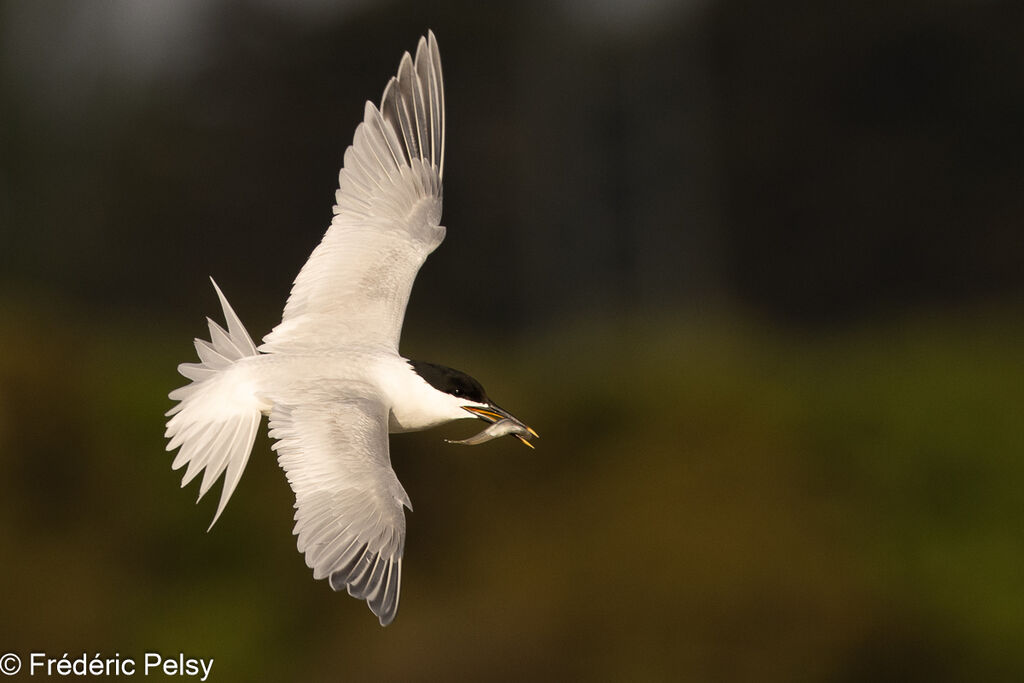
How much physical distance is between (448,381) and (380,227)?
31 centimetres

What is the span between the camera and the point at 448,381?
57.8 inches

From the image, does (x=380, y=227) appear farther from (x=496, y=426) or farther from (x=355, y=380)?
(x=496, y=426)

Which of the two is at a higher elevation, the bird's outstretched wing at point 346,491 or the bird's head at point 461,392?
the bird's head at point 461,392

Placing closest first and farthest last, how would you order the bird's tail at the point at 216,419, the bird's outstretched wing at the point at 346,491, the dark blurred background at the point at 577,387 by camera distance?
the bird's outstretched wing at the point at 346,491 < the bird's tail at the point at 216,419 < the dark blurred background at the point at 577,387

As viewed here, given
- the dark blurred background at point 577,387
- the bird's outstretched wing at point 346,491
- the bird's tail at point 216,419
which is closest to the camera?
the bird's outstretched wing at point 346,491

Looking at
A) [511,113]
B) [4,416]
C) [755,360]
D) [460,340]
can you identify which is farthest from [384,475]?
[511,113]

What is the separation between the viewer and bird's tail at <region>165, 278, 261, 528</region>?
→ 1468 millimetres

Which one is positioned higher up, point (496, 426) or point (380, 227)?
point (380, 227)

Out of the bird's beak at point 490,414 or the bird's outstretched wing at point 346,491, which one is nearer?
the bird's outstretched wing at point 346,491

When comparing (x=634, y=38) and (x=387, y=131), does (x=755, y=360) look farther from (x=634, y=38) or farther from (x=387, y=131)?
(x=634, y=38)

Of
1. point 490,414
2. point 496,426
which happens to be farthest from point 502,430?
point 490,414

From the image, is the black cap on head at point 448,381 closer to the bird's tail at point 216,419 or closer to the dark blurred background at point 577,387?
the bird's tail at point 216,419

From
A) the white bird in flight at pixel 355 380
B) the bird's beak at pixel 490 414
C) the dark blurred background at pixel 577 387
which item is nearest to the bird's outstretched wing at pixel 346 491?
the white bird in flight at pixel 355 380

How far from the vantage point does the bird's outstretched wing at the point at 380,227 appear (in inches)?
61.6
